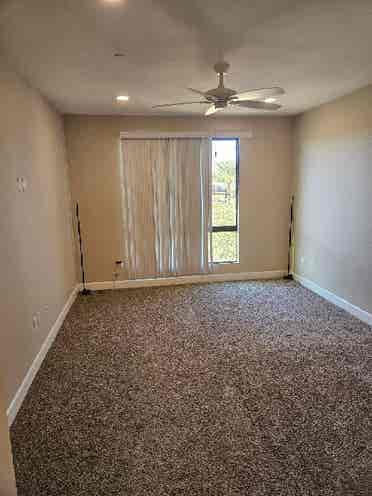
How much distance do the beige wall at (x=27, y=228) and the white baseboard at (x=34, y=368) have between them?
0.22 feet

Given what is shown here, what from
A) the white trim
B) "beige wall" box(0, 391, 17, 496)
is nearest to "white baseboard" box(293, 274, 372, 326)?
the white trim

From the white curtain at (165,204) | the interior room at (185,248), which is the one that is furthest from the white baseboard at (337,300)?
the white curtain at (165,204)

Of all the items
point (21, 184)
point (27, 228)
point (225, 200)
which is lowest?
point (27, 228)

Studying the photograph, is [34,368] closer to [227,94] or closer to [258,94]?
[227,94]

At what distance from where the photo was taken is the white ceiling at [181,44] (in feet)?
6.22

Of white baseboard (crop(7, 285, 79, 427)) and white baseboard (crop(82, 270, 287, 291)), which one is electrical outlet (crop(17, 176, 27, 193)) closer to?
white baseboard (crop(7, 285, 79, 427))

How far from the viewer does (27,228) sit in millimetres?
2916

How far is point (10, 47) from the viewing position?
236cm

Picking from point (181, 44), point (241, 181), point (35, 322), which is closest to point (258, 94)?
point (181, 44)

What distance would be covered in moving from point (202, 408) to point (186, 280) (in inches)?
120

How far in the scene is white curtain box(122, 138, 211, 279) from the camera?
4953 millimetres

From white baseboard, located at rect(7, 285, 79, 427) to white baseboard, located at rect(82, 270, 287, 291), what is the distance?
0.83 meters

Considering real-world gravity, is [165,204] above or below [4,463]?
above

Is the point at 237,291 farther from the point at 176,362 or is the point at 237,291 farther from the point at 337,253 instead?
the point at 176,362
